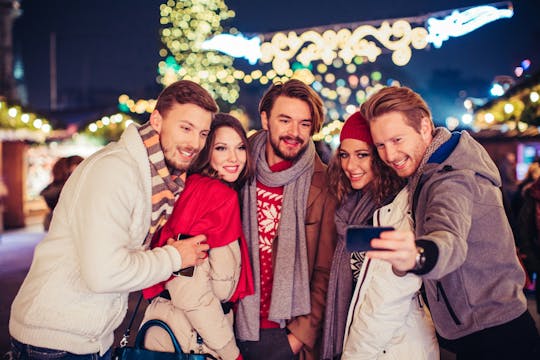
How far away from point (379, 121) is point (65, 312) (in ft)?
5.93

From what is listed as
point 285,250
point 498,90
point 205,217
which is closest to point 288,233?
point 285,250

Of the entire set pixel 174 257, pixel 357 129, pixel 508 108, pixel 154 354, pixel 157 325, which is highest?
pixel 508 108

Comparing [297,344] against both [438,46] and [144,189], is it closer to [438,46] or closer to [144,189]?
[144,189]

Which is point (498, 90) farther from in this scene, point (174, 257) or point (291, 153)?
point (174, 257)

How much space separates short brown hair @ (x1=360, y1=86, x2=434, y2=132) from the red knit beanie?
0.45 metres

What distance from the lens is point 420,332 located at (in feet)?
7.74

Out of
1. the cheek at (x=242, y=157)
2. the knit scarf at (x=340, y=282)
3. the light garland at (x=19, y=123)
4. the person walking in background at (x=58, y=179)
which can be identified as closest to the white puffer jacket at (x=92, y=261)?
the cheek at (x=242, y=157)

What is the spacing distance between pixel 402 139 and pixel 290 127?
108 centimetres

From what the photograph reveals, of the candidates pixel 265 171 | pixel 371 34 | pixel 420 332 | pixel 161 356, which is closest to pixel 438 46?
pixel 371 34

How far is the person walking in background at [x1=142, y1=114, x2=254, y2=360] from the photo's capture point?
2.34 m

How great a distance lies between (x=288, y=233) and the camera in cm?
297

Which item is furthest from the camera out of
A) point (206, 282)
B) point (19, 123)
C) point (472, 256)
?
point (19, 123)

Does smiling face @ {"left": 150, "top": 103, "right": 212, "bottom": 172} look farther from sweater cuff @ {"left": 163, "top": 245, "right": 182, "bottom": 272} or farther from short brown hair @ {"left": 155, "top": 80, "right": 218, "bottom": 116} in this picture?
sweater cuff @ {"left": 163, "top": 245, "right": 182, "bottom": 272}

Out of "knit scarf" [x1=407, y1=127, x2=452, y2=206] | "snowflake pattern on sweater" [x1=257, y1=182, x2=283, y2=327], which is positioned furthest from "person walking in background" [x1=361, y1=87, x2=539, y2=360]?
"snowflake pattern on sweater" [x1=257, y1=182, x2=283, y2=327]
